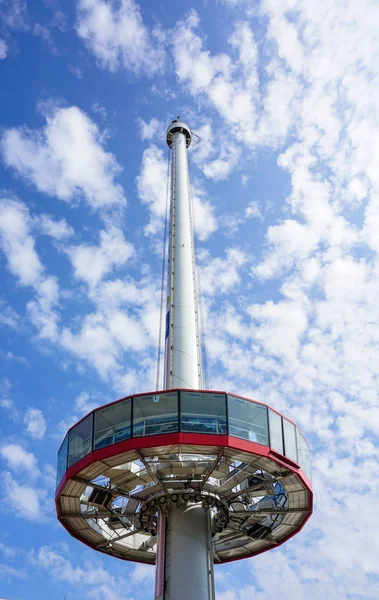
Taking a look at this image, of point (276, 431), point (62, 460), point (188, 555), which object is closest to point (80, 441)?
point (62, 460)

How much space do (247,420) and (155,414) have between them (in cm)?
488

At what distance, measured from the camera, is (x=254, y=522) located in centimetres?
4138

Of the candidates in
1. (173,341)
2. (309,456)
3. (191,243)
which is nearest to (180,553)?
(309,456)

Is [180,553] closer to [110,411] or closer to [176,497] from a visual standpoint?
[176,497]

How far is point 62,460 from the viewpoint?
125 feet

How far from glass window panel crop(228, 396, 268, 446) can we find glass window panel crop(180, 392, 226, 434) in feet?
1.59

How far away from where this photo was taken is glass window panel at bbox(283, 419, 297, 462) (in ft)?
118

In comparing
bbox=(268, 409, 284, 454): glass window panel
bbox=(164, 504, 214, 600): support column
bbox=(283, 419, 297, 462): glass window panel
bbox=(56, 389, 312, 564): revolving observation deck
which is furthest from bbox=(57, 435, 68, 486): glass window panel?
bbox=(283, 419, 297, 462): glass window panel

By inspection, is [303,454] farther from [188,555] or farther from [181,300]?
[181,300]

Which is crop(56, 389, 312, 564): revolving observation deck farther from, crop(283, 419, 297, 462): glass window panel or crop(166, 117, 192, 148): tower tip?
crop(166, 117, 192, 148): tower tip

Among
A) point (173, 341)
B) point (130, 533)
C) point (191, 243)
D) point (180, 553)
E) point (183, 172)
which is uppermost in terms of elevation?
point (183, 172)

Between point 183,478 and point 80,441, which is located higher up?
point 80,441

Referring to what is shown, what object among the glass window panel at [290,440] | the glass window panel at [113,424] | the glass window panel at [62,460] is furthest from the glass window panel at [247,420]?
the glass window panel at [62,460]

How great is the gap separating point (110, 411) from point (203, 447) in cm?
537
